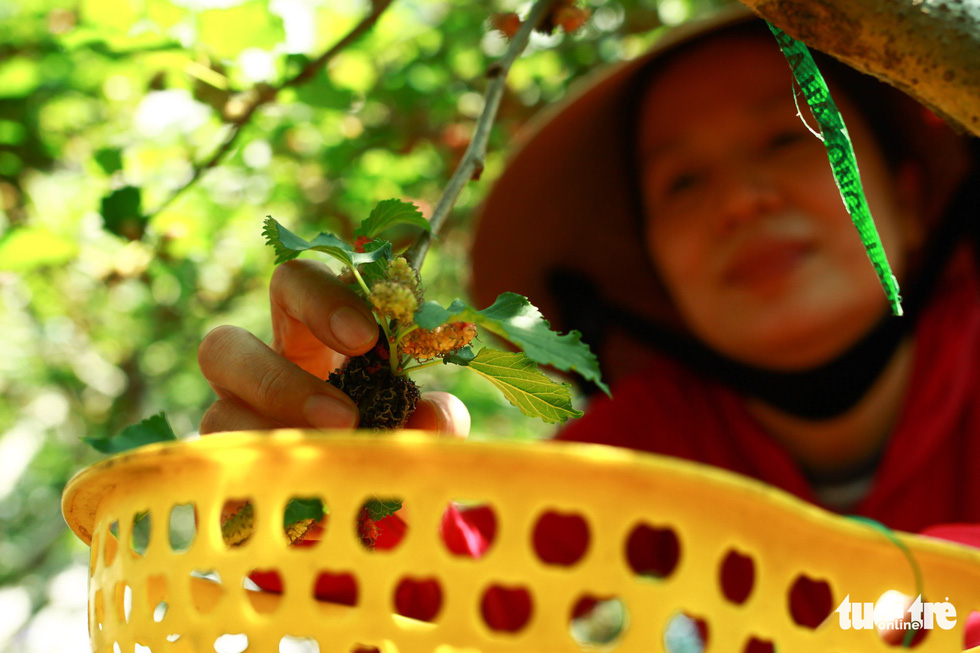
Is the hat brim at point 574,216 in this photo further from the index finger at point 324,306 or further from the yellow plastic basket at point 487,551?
the yellow plastic basket at point 487,551

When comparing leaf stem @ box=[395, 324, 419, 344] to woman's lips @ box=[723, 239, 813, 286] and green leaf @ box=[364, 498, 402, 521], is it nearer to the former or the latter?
green leaf @ box=[364, 498, 402, 521]

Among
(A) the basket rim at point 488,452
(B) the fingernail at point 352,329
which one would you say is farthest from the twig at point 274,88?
(A) the basket rim at point 488,452

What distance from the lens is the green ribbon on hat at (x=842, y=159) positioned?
33 cm

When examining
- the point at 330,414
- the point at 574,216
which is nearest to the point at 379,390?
the point at 330,414

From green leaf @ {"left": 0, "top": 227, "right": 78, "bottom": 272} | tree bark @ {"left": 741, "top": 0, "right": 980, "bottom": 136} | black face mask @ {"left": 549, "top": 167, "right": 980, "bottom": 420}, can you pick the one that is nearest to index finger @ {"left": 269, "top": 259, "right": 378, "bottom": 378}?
tree bark @ {"left": 741, "top": 0, "right": 980, "bottom": 136}

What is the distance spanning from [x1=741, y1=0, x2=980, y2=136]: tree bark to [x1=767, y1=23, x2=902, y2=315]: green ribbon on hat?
0.10ft

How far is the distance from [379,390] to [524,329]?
0.09 m

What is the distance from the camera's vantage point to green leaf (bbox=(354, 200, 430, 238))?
370mm

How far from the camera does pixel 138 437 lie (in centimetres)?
32

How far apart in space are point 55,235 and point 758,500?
1.08 meters

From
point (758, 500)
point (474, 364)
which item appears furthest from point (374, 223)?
point (758, 500)

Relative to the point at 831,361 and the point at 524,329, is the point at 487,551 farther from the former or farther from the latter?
the point at 831,361

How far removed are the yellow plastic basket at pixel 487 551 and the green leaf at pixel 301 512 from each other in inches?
2.7

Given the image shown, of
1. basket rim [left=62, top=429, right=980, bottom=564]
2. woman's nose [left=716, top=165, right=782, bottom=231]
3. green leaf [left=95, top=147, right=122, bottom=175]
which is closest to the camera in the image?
basket rim [left=62, top=429, right=980, bottom=564]
